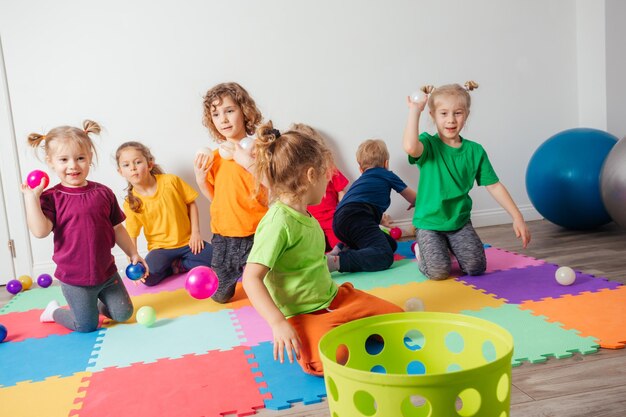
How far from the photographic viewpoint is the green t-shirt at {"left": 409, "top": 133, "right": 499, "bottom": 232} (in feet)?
10.2

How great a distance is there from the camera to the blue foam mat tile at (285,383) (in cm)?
173

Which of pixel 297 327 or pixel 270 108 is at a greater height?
pixel 270 108

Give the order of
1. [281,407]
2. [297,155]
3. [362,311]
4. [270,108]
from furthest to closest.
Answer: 1. [270,108]
2. [362,311]
3. [297,155]
4. [281,407]

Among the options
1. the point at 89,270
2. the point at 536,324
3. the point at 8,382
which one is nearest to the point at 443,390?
the point at 536,324

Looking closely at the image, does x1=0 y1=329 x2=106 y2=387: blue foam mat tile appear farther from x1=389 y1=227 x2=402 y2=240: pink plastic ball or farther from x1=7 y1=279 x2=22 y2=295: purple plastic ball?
x1=389 y1=227 x2=402 y2=240: pink plastic ball

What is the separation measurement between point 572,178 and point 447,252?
114 cm

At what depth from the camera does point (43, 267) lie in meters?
3.71

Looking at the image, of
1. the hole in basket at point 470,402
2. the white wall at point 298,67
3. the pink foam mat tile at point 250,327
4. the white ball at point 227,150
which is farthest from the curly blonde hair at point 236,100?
the hole in basket at point 470,402

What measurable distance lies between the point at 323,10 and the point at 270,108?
708mm

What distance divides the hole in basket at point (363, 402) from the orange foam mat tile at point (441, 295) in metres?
1.22

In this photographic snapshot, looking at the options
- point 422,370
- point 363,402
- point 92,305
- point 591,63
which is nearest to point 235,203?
point 92,305

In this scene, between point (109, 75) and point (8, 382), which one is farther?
point (109, 75)

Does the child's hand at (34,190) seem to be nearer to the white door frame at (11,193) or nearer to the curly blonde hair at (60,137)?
the curly blonde hair at (60,137)

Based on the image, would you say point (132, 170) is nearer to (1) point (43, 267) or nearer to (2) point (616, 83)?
(1) point (43, 267)
